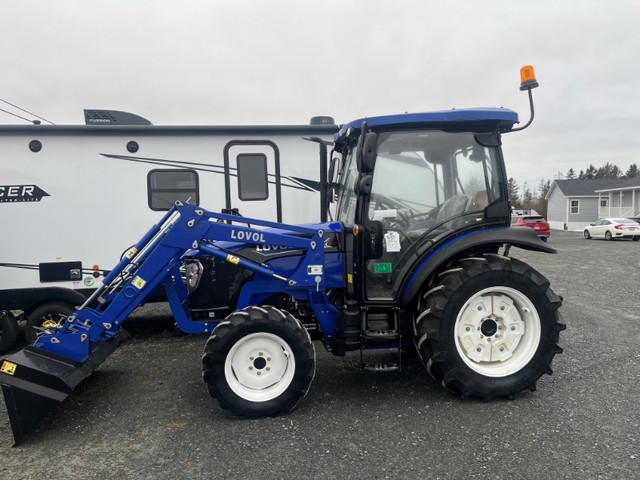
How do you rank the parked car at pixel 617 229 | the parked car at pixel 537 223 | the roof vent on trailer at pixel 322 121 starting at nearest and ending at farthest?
1. the roof vent on trailer at pixel 322 121
2. the parked car at pixel 617 229
3. the parked car at pixel 537 223

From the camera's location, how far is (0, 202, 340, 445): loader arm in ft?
10.2

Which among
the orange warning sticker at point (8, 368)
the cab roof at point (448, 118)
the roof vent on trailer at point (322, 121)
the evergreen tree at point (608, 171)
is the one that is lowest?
the orange warning sticker at point (8, 368)

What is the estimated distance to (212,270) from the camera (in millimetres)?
4008

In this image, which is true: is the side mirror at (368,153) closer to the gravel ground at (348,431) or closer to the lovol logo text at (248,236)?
the lovol logo text at (248,236)

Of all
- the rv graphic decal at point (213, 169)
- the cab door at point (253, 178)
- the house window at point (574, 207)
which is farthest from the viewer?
the house window at point (574, 207)

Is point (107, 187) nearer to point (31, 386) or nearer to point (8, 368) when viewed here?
point (8, 368)

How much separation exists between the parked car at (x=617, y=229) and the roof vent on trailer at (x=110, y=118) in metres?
23.9

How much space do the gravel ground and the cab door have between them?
86.9 inches

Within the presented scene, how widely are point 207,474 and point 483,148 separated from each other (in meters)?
3.33

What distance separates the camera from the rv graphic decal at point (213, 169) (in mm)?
5547

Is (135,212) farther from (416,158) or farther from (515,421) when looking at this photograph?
(515,421)

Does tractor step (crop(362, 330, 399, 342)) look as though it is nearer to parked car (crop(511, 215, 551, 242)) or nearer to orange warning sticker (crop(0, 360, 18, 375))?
orange warning sticker (crop(0, 360, 18, 375))

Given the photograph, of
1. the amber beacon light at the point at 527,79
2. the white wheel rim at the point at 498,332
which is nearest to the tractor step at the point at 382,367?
the white wheel rim at the point at 498,332

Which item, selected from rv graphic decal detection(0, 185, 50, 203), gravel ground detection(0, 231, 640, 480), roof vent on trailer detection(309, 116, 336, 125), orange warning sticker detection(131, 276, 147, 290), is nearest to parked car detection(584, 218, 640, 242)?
gravel ground detection(0, 231, 640, 480)
